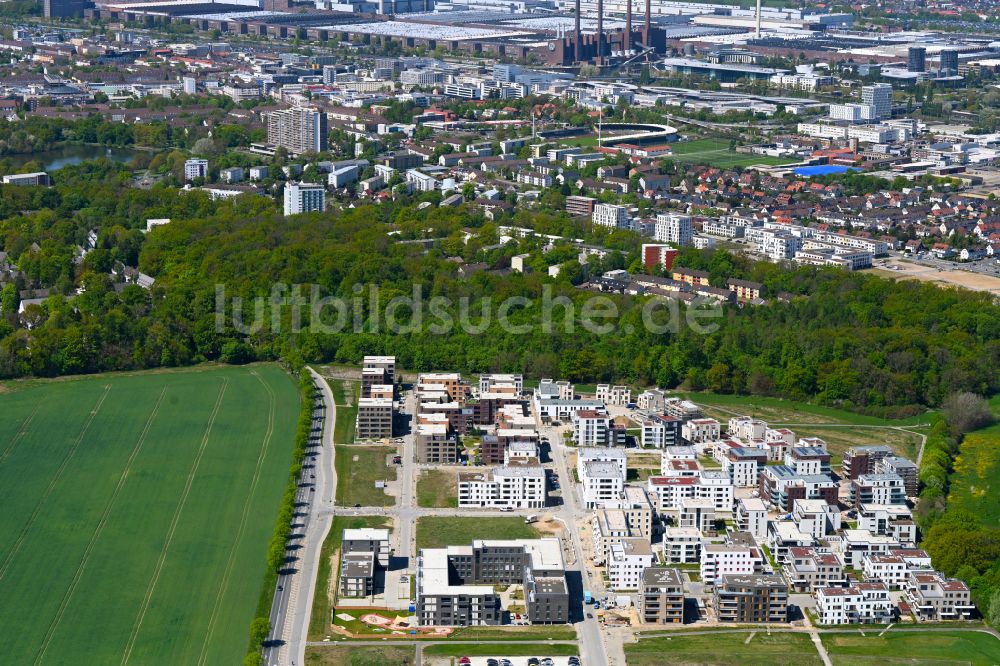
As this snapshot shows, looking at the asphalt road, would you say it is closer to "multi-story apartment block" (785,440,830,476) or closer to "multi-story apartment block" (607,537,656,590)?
"multi-story apartment block" (607,537,656,590)

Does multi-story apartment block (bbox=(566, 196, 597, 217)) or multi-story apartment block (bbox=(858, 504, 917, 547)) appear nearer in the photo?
multi-story apartment block (bbox=(858, 504, 917, 547))

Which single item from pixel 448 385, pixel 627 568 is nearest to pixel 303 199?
pixel 448 385

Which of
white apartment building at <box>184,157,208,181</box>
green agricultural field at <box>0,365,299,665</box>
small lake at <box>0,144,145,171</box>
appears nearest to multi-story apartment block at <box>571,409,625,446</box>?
green agricultural field at <box>0,365,299,665</box>

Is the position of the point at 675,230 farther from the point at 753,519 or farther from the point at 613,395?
the point at 753,519

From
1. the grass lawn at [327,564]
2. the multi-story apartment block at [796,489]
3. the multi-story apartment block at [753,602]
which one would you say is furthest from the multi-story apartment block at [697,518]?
the grass lawn at [327,564]

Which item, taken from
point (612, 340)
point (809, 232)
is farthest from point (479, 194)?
point (612, 340)

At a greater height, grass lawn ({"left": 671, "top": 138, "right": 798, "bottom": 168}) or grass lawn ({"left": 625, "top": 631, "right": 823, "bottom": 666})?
grass lawn ({"left": 671, "top": 138, "right": 798, "bottom": 168})
